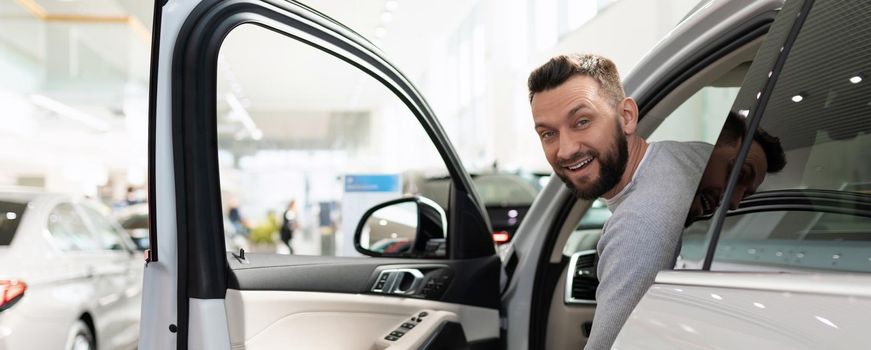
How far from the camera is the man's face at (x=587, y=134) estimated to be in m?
1.84

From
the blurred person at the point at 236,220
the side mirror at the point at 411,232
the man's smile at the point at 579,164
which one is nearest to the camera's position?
the man's smile at the point at 579,164

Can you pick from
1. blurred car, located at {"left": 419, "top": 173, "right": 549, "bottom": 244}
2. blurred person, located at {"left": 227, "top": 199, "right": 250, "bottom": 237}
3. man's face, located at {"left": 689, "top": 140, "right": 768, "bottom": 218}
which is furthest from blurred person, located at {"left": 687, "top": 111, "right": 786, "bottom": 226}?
blurred car, located at {"left": 419, "top": 173, "right": 549, "bottom": 244}

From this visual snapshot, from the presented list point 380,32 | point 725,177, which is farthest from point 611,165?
point 380,32

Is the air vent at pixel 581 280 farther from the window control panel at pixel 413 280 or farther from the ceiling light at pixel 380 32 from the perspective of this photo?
the ceiling light at pixel 380 32

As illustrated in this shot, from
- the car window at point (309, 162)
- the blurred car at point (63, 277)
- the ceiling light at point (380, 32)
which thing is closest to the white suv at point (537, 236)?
the blurred car at point (63, 277)

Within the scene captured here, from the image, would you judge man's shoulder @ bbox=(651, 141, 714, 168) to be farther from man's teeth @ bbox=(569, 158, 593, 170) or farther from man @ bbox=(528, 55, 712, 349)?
man's teeth @ bbox=(569, 158, 593, 170)

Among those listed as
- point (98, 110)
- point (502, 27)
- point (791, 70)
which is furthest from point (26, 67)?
point (791, 70)

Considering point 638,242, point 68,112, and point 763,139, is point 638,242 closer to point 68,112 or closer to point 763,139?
point 763,139

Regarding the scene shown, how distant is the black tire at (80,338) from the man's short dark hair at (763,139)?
4.96 meters

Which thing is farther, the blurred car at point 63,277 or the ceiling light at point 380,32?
the ceiling light at point 380,32

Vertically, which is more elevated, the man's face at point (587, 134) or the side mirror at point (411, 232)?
the man's face at point (587, 134)

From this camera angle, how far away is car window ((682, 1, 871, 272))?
99 cm

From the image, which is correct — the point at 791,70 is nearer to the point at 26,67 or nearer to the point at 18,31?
the point at 18,31

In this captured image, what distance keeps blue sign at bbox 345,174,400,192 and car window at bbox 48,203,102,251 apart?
3.20 m
